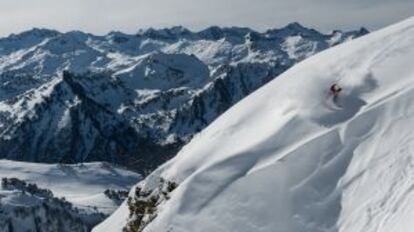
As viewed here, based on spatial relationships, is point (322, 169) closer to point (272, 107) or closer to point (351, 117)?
point (351, 117)

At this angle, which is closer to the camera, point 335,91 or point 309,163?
point 309,163

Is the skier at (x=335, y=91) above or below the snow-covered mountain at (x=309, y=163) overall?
above

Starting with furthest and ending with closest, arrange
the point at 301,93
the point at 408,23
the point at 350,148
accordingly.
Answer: the point at 408,23, the point at 301,93, the point at 350,148

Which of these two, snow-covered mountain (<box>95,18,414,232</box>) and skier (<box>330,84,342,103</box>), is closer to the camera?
snow-covered mountain (<box>95,18,414,232</box>)

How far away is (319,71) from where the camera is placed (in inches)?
1257

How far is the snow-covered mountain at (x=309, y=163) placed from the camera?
2431 cm

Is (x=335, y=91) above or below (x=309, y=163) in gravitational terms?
above

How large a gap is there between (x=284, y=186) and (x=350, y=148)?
2834 millimetres

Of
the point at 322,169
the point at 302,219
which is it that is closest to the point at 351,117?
the point at 322,169

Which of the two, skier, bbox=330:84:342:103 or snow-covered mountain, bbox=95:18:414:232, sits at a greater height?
skier, bbox=330:84:342:103

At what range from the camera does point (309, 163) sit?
1031 inches

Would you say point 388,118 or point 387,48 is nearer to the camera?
point 388,118

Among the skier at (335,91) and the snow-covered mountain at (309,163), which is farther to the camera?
the skier at (335,91)

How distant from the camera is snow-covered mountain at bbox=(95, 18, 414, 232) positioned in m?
24.3
